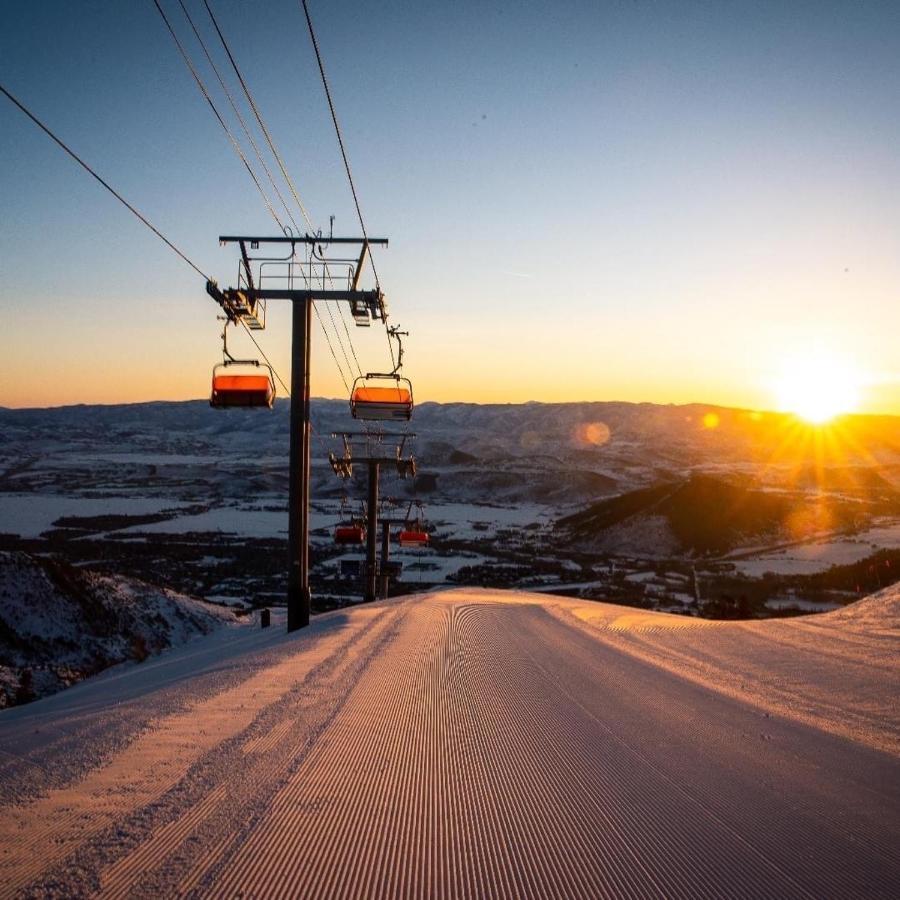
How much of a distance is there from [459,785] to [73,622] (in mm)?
21593

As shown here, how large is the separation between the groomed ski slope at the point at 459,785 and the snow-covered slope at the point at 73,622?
1244 cm

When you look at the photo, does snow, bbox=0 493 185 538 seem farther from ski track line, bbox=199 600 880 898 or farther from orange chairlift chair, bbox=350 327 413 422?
ski track line, bbox=199 600 880 898

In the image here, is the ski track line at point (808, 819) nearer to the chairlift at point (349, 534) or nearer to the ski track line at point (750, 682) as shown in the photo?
the ski track line at point (750, 682)

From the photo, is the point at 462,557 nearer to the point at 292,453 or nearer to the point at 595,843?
the point at 292,453

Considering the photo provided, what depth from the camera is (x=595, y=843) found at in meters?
4.37

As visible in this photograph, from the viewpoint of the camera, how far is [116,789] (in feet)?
17.1

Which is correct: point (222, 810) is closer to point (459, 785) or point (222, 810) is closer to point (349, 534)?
point (459, 785)

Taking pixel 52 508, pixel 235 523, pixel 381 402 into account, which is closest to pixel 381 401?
pixel 381 402

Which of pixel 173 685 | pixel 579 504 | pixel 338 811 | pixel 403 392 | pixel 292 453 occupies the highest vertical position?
pixel 403 392

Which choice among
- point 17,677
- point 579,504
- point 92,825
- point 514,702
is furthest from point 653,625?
point 579,504

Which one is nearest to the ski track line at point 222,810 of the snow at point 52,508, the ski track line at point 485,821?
the ski track line at point 485,821

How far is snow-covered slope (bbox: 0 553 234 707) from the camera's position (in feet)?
68.1

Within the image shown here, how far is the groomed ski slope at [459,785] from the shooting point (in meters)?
3.96

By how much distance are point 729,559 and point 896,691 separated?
54199 millimetres
